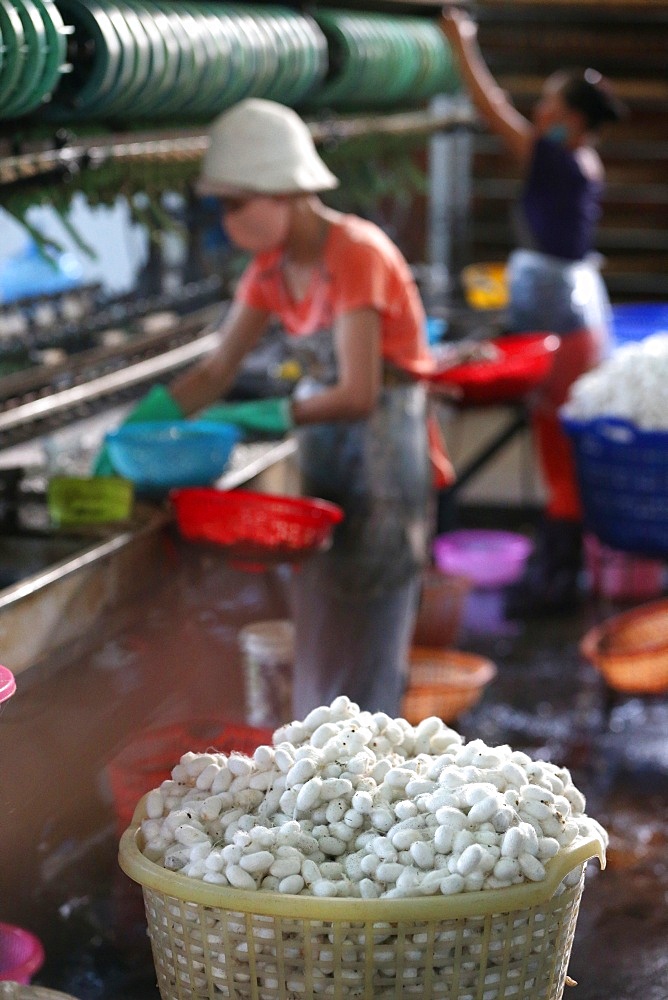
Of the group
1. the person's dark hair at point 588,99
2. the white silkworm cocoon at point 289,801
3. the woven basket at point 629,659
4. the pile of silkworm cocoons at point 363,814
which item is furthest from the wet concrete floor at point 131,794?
the person's dark hair at point 588,99

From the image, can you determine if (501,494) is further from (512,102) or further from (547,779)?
(547,779)

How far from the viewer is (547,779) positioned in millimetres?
2059

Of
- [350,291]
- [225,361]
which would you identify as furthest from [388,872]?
[225,361]

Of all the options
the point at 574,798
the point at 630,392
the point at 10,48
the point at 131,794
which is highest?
the point at 10,48

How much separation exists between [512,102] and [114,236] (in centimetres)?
383

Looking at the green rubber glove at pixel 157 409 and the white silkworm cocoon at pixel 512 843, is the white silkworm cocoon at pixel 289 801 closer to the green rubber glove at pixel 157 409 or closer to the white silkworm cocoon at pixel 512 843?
the white silkworm cocoon at pixel 512 843

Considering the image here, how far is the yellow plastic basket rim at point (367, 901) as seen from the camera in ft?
5.98

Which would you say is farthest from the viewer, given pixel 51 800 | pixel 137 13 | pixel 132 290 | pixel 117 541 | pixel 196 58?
pixel 132 290

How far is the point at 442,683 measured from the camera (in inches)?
187

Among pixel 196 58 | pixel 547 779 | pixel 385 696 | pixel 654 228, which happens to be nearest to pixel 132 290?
pixel 196 58

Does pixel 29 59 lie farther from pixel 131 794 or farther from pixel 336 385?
pixel 131 794

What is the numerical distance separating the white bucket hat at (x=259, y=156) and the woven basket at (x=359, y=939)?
203 centimetres

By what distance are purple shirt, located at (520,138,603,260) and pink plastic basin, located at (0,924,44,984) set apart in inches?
174

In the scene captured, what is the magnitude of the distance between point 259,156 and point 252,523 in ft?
3.05
